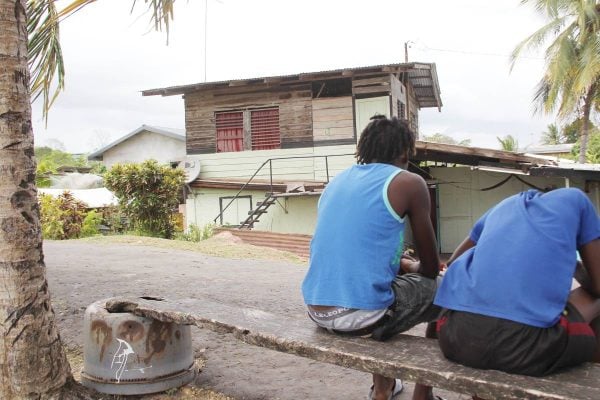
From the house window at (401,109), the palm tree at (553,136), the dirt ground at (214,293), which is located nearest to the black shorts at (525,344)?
the dirt ground at (214,293)

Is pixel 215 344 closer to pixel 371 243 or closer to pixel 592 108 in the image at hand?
pixel 371 243

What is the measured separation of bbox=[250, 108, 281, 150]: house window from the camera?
59.8ft

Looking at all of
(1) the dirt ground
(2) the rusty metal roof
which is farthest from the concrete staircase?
(2) the rusty metal roof

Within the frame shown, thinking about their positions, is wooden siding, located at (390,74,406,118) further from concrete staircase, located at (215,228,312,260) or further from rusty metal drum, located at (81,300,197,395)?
rusty metal drum, located at (81,300,197,395)

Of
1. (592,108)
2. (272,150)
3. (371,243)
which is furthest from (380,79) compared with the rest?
(371,243)

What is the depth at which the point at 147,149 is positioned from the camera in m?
27.8

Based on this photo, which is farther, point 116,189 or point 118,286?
point 116,189

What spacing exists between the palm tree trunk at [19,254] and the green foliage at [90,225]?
13831mm

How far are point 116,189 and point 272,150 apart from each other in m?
5.18

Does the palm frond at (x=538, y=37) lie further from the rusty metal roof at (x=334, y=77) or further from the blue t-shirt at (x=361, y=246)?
the blue t-shirt at (x=361, y=246)

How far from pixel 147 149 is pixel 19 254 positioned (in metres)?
25.6

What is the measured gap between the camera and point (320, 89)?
17594mm

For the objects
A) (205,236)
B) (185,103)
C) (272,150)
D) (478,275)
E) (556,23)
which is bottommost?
(205,236)

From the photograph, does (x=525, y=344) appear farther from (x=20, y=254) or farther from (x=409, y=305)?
(x=20, y=254)
